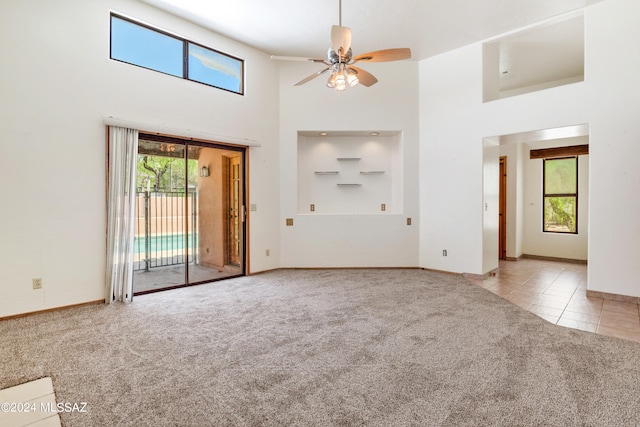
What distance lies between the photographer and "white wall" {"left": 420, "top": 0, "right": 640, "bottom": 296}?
3.93 metres

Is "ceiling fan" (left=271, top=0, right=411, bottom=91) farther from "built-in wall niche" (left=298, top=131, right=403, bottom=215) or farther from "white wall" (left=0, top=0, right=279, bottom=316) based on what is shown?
"built-in wall niche" (left=298, top=131, right=403, bottom=215)

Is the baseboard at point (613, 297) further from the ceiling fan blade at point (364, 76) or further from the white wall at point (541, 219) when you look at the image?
the ceiling fan blade at point (364, 76)

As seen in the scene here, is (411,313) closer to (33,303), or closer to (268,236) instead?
(268,236)

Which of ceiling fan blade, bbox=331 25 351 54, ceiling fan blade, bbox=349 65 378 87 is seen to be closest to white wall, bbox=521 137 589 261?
ceiling fan blade, bbox=349 65 378 87

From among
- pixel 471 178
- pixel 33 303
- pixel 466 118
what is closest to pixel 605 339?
pixel 471 178

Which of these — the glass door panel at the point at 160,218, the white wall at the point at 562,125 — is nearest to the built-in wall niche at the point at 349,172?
the white wall at the point at 562,125

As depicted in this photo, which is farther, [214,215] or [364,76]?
[214,215]

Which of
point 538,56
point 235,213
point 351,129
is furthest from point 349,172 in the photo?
point 538,56

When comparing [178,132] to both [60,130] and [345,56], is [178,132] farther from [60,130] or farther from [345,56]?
[345,56]

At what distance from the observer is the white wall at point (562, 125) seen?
12.9ft

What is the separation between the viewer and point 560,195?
702 cm

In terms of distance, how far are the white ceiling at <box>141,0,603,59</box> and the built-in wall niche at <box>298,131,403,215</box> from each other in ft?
5.68

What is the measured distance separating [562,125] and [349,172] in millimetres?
3485

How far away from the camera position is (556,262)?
267 inches
